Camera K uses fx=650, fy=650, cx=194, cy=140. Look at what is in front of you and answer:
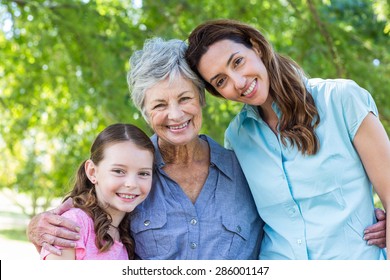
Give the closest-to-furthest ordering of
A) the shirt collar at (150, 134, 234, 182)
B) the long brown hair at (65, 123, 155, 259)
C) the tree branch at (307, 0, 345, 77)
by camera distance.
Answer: the long brown hair at (65, 123, 155, 259)
the shirt collar at (150, 134, 234, 182)
the tree branch at (307, 0, 345, 77)

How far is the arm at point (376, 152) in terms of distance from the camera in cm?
219

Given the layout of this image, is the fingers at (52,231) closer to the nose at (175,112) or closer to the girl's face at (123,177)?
the girl's face at (123,177)

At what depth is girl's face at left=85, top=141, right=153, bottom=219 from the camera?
2.29 meters

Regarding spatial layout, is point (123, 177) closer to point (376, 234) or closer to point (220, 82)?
point (220, 82)

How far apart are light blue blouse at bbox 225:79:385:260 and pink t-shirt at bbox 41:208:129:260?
0.59 meters

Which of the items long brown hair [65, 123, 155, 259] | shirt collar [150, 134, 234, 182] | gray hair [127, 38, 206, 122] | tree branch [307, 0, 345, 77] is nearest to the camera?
long brown hair [65, 123, 155, 259]

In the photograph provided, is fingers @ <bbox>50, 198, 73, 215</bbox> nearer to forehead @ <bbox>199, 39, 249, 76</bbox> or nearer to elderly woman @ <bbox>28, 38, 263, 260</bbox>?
elderly woman @ <bbox>28, 38, 263, 260</bbox>

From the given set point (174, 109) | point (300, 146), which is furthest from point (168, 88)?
point (300, 146)

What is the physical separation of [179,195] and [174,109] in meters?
0.33

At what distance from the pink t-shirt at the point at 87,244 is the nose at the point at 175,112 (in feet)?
1.52

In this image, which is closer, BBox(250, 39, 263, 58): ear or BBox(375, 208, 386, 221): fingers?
BBox(375, 208, 386, 221): fingers

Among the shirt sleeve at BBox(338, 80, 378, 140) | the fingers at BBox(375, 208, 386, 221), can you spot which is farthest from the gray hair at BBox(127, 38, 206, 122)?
the fingers at BBox(375, 208, 386, 221)

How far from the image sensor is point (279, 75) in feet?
7.88

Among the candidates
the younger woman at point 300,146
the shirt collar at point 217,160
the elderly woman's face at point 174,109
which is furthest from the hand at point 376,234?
the elderly woman's face at point 174,109
